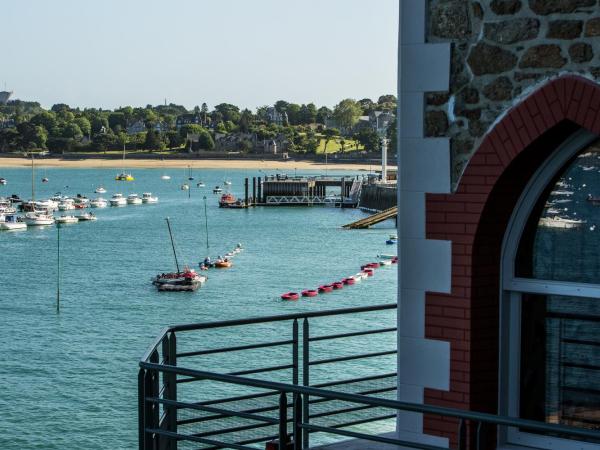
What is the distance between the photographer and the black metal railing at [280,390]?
183 inches

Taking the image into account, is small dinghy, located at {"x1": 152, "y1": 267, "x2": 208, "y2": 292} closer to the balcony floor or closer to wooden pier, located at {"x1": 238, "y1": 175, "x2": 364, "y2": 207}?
the balcony floor

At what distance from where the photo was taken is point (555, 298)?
5.47 meters

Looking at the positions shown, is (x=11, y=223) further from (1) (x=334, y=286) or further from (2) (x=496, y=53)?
(2) (x=496, y=53)

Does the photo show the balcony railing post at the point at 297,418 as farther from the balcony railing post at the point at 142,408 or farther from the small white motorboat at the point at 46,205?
the small white motorboat at the point at 46,205

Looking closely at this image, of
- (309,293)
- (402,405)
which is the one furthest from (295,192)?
(402,405)

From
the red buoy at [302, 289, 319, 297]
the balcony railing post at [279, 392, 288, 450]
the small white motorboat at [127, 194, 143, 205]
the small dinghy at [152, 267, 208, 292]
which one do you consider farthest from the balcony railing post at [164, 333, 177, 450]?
the small white motorboat at [127, 194, 143, 205]

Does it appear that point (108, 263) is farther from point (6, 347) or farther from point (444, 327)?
point (444, 327)

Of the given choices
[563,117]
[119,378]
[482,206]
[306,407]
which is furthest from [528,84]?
[119,378]

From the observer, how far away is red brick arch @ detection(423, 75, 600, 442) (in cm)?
528

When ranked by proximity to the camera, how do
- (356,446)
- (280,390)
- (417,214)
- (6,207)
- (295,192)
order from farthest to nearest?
1. (295,192)
2. (6,207)
3. (356,446)
4. (417,214)
5. (280,390)

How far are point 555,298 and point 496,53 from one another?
1.30 metres

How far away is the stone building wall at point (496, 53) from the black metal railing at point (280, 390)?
4.91ft

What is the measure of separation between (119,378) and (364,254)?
4181 centimetres

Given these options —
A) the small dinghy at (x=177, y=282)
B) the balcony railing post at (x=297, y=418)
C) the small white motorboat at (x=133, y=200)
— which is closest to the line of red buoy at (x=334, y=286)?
the small dinghy at (x=177, y=282)
